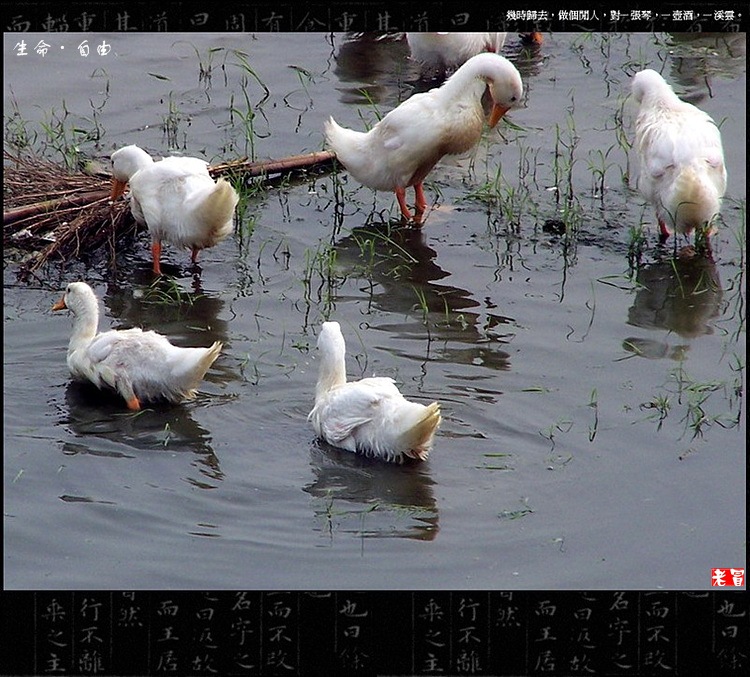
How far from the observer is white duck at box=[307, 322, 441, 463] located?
19.2 feet

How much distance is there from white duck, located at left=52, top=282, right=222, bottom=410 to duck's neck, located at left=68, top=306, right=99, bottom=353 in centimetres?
4

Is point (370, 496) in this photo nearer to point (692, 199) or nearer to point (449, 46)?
point (692, 199)

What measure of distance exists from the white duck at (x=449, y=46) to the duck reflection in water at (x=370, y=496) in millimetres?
5839

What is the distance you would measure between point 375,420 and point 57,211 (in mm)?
3451

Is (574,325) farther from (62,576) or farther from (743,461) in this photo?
(62,576)

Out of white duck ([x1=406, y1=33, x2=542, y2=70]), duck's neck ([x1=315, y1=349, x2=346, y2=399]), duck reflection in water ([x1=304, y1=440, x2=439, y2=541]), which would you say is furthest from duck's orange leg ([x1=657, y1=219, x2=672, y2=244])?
white duck ([x1=406, y1=33, x2=542, y2=70])

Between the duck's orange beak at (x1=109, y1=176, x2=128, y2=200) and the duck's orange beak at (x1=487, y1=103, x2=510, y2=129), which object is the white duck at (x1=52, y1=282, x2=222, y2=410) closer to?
the duck's orange beak at (x1=109, y1=176, x2=128, y2=200)

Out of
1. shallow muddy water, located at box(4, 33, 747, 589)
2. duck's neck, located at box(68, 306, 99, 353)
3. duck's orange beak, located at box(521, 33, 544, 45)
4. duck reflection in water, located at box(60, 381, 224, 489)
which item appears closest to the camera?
shallow muddy water, located at box(4, 33, 747, 589)

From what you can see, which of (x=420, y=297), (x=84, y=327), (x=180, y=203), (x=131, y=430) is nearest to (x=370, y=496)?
(x=131, y=430)

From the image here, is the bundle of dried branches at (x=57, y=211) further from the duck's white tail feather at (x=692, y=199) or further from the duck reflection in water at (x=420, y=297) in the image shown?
the duck's white tail feather at (x=692, y=199)

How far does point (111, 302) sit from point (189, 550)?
2.87 metres

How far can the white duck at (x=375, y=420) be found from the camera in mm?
5855

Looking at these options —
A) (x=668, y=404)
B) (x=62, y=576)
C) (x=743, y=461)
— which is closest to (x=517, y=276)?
(x=668, y=404)

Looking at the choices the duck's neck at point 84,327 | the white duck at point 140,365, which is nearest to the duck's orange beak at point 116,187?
the duck's neck at point 84,327
